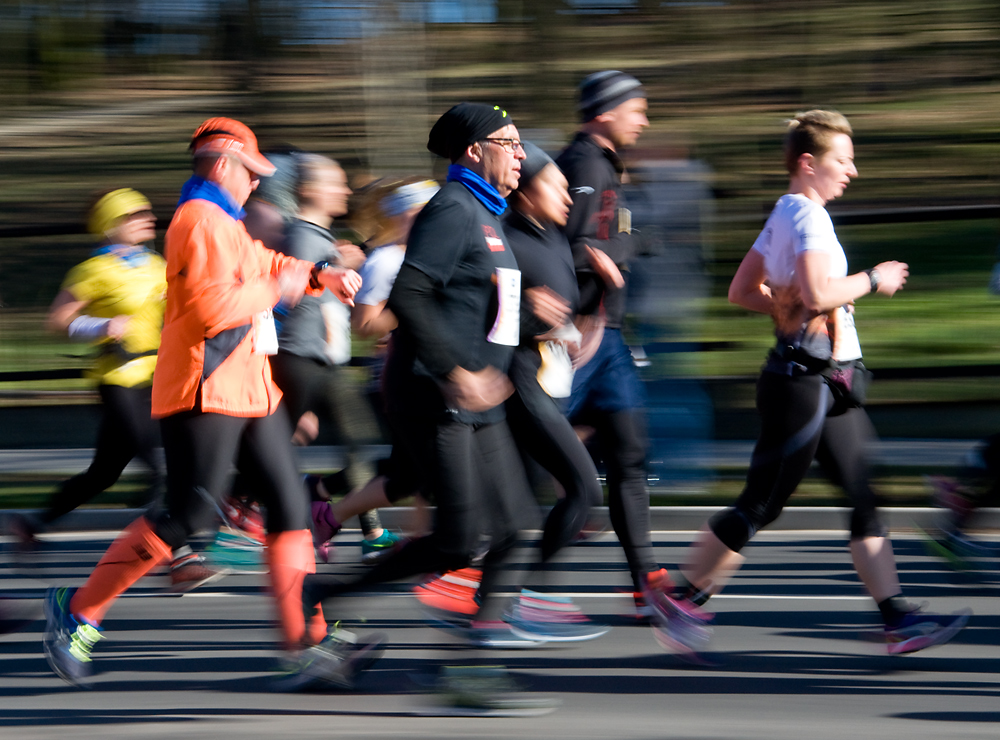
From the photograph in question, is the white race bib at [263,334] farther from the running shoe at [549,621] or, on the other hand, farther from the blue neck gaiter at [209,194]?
the running shoe at [549,621]

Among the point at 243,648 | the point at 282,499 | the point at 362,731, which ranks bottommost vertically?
the point at 243,648

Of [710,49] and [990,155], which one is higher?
[710,49]

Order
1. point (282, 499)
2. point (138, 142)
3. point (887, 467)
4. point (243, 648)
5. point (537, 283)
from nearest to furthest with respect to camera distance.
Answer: point (282, 499), point (537, 283), point (243, 648), point (887, 467), point (138, 142)

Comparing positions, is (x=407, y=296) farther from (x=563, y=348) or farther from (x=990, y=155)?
(x=990, y=155)

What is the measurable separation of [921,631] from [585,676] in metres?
1.09

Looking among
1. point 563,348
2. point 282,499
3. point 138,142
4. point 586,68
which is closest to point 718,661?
point 563,348

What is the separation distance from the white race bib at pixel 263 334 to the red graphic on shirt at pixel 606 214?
134 centimetres

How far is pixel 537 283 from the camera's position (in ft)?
13.8

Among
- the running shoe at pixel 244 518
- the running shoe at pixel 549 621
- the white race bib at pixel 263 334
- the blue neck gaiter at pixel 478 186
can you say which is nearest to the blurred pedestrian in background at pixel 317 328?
the running shoe at pixel 244 518

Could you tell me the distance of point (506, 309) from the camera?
362cm

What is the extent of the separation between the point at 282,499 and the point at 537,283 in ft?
3.55

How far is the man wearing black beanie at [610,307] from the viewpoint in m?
4.65

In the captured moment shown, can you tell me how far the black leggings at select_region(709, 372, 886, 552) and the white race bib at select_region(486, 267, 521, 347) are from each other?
0.97 meters

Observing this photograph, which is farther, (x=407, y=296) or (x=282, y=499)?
(x=282, y=499)
